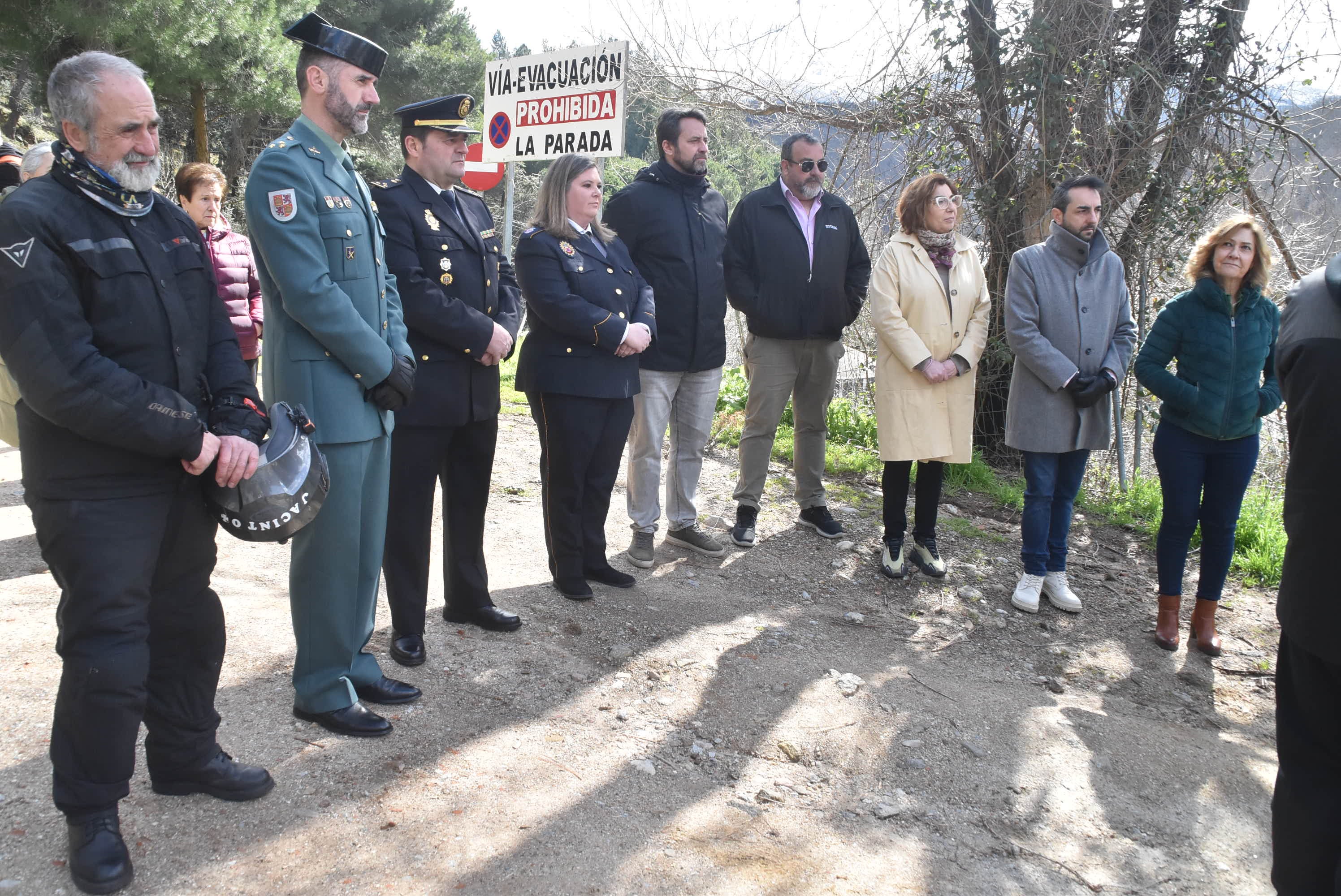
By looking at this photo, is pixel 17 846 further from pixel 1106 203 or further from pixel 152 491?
pixel 1106 203

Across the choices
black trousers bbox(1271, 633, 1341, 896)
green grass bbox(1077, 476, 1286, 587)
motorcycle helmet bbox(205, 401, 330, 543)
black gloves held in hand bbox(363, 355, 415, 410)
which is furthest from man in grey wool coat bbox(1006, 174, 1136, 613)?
motorcycle helmet bbox(205, 401, 330, 543)

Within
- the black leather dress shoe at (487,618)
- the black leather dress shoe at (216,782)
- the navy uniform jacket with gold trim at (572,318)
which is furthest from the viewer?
the navy uniform jacket with gold trim at (572,318)

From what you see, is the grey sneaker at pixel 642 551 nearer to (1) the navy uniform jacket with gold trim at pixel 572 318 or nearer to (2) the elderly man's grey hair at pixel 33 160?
(1) the navy uniform jacket with gold trim at pixel 572 318

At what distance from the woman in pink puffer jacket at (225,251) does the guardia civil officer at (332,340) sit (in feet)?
8.70

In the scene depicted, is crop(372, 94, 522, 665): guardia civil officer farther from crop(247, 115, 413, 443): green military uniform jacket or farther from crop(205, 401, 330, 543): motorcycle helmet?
crop(205, 401, 330, 543): motorcycle helmet

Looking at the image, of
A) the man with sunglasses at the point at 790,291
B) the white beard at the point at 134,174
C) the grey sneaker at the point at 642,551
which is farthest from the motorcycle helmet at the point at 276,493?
the man with sunglasses at the point at 790,291

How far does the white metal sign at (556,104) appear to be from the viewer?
698cm

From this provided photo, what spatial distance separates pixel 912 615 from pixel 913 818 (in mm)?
2044

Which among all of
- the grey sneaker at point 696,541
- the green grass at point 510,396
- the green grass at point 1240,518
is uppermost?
the green grass at point 510,396

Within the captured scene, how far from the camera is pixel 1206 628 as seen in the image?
191 inches

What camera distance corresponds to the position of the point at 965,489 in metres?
7.42

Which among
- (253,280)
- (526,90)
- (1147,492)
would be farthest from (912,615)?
(526,90)

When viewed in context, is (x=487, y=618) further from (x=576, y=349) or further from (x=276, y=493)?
(x=276, y=493)

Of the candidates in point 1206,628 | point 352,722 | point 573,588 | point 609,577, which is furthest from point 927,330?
point 352,722
